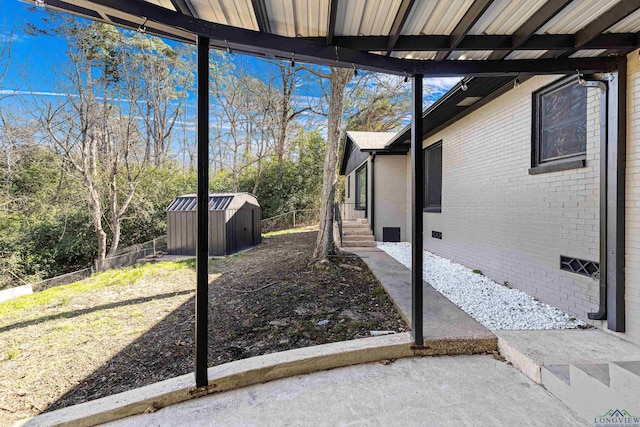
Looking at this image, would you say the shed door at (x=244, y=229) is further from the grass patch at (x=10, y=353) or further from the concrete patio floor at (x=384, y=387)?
the concrete patio floor at (x=384, y=387)

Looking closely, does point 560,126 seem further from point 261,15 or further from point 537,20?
point 261,15

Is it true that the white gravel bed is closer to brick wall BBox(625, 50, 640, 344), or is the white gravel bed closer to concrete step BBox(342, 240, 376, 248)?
brick wall BBox(625, 50, 640, 344)

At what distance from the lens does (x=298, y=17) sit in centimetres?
202

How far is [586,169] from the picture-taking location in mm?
3141

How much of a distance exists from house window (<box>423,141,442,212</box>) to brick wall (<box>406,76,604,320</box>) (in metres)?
0.63

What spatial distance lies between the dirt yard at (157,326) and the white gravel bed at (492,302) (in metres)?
0.92

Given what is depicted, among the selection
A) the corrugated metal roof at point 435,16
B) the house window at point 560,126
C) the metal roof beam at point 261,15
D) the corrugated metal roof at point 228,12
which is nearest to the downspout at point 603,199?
the house window at point 560,126

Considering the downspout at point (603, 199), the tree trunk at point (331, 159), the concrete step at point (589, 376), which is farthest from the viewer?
the tree trunk at point (331, 159)

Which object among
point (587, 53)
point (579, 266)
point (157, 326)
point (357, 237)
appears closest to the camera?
point (587, 53)

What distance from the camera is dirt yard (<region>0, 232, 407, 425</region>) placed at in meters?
2.82

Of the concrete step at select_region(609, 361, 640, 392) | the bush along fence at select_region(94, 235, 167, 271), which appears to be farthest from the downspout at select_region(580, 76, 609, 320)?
the bush along fence at select_region(94, 235, 167, 271)

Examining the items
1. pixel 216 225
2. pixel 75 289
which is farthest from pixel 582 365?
pixel 216 225

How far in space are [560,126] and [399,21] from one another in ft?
9.37

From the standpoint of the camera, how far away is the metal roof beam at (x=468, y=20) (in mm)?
1850
